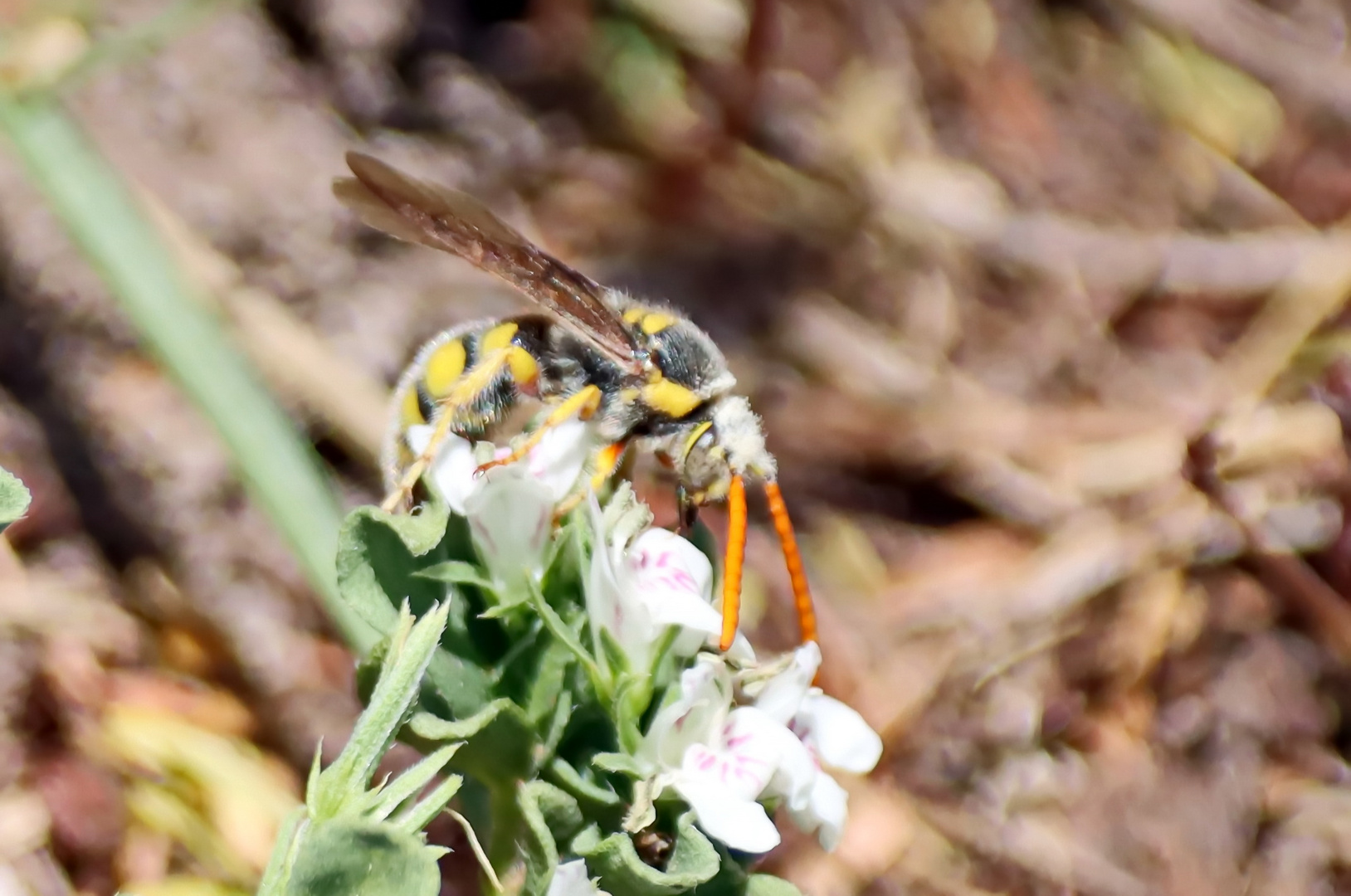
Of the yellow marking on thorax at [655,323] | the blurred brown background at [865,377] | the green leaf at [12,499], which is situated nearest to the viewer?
the green leaf at [12,499]

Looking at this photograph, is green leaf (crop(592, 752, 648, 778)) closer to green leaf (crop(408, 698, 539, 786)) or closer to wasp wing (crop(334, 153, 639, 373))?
green leaf (crop(408, 698, 539, 786))

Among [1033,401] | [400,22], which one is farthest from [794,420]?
[400,22]

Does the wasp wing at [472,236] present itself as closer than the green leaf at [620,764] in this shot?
No

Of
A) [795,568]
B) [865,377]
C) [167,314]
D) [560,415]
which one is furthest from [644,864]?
[865,377]

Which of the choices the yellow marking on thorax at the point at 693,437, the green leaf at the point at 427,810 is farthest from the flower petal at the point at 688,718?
the yellow marking on thorax at the point at 693,437

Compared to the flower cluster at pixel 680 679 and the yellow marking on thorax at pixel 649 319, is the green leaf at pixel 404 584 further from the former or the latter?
the yellow marking on thorax at pixel 649 319

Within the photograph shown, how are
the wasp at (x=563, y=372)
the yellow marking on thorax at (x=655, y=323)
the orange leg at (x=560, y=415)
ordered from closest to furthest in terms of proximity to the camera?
the orange leg at (x=560, y=415) → the wasp at (x=563, y=372) → the yellow marking on thorax at (x=655, y=323)

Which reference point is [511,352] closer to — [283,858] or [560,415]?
[560,415]

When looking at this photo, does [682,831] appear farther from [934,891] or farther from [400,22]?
[400,22]
